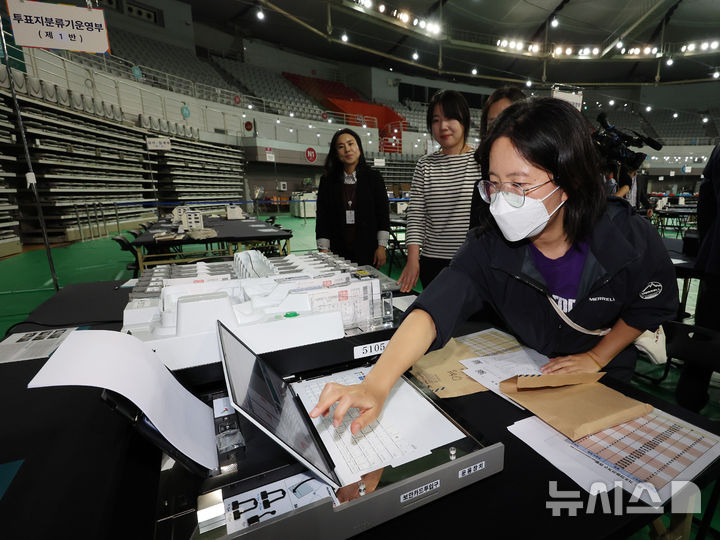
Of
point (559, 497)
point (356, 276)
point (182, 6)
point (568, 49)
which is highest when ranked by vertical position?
point (182, 6)

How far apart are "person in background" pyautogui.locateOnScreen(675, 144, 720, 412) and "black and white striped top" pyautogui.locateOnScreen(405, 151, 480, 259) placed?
3.57 feet

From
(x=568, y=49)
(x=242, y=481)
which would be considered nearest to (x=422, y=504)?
(x=242, y=481)

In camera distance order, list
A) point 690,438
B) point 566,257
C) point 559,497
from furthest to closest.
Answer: point 566,257 < point 690,438 < point 559,497

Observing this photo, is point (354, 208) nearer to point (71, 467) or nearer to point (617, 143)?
point (617, 143)

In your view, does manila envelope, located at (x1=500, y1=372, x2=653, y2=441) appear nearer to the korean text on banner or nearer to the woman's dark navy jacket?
the woman's dark navy jacket

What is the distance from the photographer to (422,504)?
1.84ft

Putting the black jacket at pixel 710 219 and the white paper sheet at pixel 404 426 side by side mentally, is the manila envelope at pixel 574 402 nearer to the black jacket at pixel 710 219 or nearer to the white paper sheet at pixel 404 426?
the white paper sheet at pixel 404 426

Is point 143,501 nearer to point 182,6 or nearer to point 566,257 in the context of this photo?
point 566,257

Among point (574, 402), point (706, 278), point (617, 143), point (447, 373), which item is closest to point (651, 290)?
point (574, 402)

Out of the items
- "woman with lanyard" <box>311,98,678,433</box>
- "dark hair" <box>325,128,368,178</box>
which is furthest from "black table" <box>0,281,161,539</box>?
"dark hair" <box>325,128,368,178</box>

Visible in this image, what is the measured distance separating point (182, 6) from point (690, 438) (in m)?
17.8

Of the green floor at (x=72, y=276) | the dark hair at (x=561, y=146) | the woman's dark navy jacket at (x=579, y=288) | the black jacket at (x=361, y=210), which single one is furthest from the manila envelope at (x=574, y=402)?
the black jacket at (x=361, y=210)

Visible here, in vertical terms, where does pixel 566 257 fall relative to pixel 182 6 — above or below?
below

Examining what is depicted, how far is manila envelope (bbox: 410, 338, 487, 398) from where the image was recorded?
2.91ft
